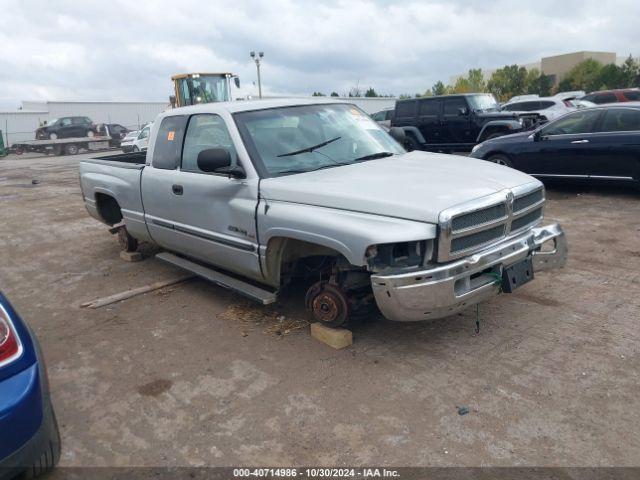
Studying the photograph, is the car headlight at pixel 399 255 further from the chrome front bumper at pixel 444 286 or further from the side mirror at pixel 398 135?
the side mirror at pixel 398 135

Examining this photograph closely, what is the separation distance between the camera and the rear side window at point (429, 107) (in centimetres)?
1448

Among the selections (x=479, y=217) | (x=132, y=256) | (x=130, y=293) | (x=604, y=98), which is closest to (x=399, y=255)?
(x=479, y=217)

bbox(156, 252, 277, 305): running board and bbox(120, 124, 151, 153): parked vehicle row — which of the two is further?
bbox(120, 124, 151, 153): parked vehicle row

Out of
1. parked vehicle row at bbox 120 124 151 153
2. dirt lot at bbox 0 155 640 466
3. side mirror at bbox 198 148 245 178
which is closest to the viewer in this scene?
dirt lot at bbox 0 155 640 466

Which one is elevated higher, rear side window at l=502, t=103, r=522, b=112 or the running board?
rear side window at l=502, t=103, r=522, b=112

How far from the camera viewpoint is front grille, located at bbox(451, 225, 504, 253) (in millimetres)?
3428

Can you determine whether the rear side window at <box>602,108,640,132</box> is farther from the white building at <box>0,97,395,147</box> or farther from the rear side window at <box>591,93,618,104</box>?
the white building at <box>0,97,395,147</box>

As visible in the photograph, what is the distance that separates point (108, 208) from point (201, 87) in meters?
16.5

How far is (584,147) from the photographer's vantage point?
859 cm

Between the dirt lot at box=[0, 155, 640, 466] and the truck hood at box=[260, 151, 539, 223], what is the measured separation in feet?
3.68

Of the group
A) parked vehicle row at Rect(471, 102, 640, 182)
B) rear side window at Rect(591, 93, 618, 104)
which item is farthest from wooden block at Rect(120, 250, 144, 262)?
rear side window at Rect(591, 93, 618, 104)

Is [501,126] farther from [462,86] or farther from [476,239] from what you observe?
[462,86]

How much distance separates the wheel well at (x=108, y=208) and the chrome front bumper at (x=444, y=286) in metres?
4.38

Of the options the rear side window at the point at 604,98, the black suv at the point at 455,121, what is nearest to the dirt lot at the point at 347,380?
the black suv at the point at 455,121
